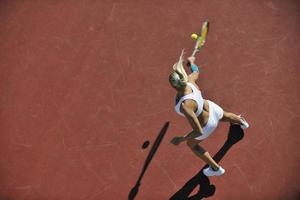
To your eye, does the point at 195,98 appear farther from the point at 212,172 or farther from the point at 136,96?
the point at 136,96

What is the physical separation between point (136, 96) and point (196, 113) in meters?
2.02

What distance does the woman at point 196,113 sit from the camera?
6.27m

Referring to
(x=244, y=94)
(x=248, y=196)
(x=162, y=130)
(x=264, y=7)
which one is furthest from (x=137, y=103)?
(x=264, y=7)

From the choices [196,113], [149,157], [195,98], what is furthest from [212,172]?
[195,98]

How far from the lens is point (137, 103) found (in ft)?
26.8

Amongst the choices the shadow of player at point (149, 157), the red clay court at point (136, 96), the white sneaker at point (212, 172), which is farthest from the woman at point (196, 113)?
the shadow of player at point (149, 157)

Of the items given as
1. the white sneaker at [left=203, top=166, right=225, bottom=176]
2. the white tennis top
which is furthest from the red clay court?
the white tennis top

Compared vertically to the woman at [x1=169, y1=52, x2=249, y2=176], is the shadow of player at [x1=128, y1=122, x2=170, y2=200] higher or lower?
lower

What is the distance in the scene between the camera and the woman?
20.6 feet

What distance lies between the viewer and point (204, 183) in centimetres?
748

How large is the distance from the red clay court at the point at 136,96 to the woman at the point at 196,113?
0.44 metres

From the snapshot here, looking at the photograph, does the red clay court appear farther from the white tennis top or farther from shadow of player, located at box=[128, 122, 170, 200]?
the white tennis top

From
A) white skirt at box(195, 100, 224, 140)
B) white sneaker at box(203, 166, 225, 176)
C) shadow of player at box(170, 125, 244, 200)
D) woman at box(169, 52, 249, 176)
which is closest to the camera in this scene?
woman at box(169, 52, 249, 176)

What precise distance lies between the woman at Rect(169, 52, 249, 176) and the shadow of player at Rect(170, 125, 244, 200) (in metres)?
0.18
